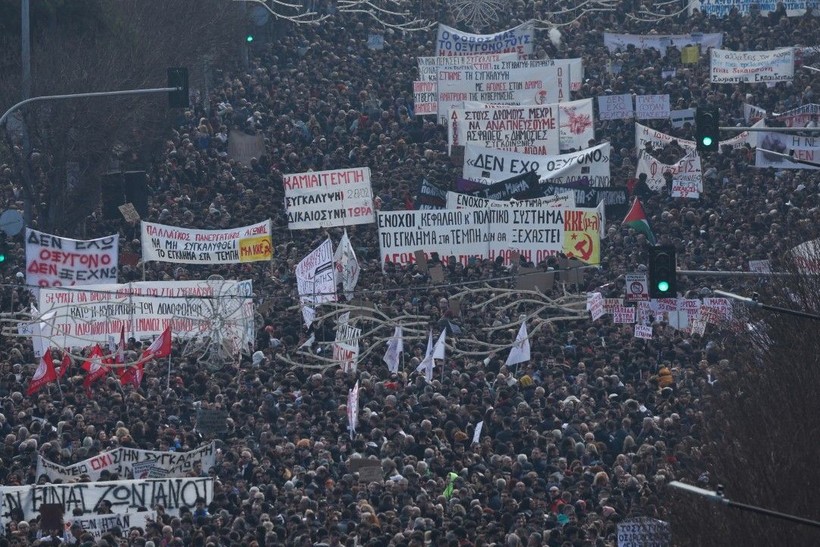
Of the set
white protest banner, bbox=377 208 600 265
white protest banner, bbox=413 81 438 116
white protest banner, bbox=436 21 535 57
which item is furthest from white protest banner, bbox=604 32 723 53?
→ white protest banner, bbox=377 208 600 265

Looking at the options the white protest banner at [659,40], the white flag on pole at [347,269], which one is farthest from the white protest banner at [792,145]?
the white flag on pole at [347,269]

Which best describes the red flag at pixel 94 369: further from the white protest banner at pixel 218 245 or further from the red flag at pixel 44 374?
the white protest banner at pixel 218 245

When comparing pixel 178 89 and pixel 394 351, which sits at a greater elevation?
pixel 178 89

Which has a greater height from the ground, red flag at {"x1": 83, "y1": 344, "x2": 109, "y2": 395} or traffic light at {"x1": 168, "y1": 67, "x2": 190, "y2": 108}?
traffic light at {"x1": 168, "y1": 67, "x2": 190, "y2": 108}

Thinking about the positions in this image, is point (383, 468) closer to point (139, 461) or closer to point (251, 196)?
point (139, 461)

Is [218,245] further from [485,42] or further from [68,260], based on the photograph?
[485,42]

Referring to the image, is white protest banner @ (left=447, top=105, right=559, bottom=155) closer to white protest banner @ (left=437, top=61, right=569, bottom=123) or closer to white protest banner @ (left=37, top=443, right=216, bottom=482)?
white protest banner @ (left=437, top=61, right=569, bottom=123)

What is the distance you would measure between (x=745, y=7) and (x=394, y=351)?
28757 mm

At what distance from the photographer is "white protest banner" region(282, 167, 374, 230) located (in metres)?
40.2

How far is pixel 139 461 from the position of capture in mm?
26312

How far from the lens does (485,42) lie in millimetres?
54625

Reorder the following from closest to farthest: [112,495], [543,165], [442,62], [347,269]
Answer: [112,495] < [347,269] < [543,165] < [442,62]

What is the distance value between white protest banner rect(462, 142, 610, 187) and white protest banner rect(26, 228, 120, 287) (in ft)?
33.3

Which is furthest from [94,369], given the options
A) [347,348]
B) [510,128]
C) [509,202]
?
[510,128]
